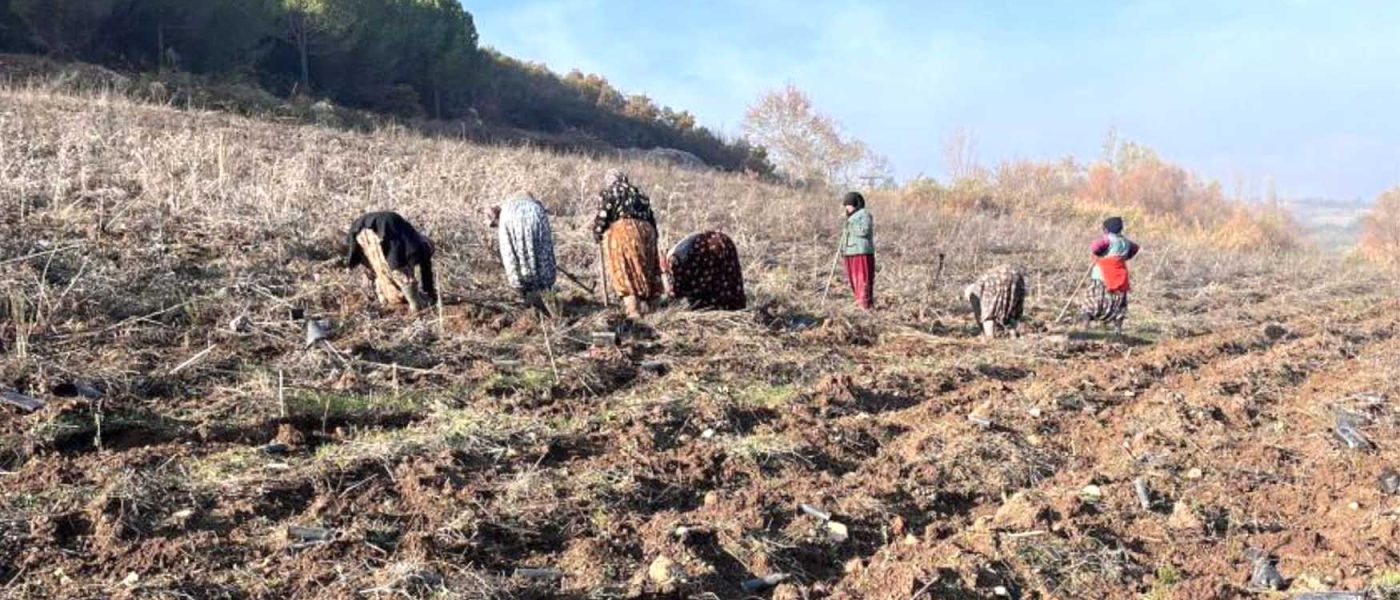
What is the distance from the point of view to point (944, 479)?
14.1 feet

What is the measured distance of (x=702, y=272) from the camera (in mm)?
7582

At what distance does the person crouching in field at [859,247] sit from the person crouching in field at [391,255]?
12.1 feet

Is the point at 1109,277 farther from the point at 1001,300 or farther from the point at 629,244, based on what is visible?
the point at 629,244

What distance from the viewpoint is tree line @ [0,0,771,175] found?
69.7 ft

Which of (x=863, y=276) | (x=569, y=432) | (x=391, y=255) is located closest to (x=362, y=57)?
(x=863, y=276)

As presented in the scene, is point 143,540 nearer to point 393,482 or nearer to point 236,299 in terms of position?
point 393,482

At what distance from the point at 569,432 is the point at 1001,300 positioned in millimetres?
4451

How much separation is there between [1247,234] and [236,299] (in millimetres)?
27688

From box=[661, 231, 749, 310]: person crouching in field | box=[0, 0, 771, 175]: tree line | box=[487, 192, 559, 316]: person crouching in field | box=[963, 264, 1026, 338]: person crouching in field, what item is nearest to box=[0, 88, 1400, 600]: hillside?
box=[487, 192, 559, 316]: person crouching in field

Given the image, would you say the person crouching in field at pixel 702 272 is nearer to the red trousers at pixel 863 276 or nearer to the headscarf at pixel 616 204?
the headscarf at pixel 616 204

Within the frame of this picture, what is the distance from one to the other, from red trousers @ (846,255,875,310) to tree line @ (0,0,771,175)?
17.3 meters

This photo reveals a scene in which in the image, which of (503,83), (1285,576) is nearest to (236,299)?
(1285,576)

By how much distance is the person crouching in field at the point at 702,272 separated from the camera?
7.55 m

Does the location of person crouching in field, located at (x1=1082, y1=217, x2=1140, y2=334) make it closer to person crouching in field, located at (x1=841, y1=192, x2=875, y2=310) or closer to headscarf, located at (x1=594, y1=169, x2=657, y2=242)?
person crouching in field, located at (x1=841, y1=192, x2=875, y2=310)
